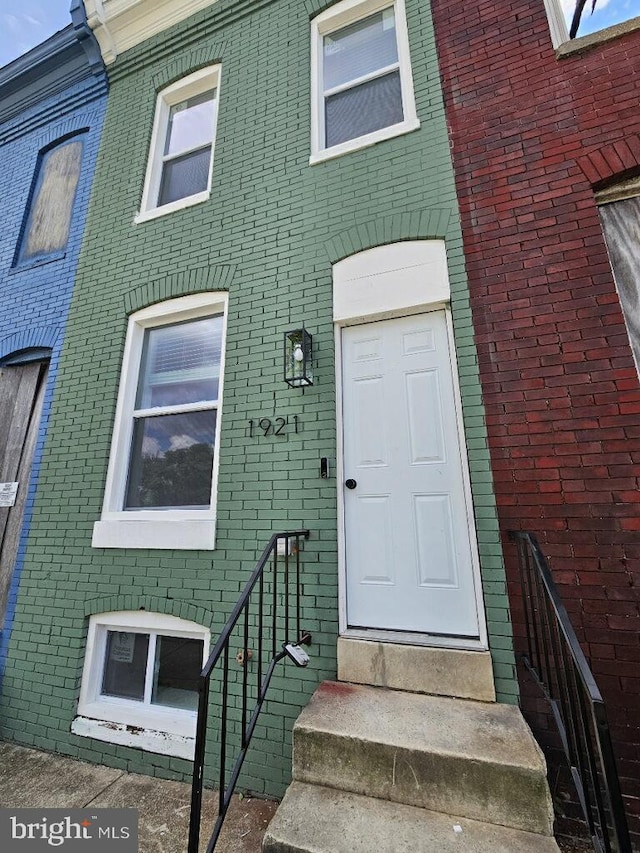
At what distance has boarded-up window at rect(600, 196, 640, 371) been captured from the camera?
2701 mm

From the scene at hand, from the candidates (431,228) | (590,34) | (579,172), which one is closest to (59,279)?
(431,228)

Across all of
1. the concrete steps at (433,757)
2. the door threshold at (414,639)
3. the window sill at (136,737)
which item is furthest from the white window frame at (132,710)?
the concrete steps at (433,757)

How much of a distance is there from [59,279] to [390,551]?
15.1ft

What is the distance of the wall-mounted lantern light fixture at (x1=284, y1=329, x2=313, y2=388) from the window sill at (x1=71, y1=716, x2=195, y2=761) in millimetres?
2647

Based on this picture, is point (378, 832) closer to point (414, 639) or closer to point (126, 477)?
point (414, 639)

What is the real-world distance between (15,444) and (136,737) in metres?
3.06

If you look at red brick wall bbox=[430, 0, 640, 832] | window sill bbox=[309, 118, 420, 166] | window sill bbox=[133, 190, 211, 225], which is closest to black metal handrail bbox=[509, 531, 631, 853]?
red brick wall bbox=[430, 0, 640, 832]

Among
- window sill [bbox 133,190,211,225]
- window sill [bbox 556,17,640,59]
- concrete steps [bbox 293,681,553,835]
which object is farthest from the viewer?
window sill [bbox 133,190,211,225]

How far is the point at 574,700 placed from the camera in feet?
5.75

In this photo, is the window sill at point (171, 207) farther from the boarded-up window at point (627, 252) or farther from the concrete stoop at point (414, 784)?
the concrete stoop at point (414, 784)

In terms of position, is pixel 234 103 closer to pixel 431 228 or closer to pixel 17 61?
pixel 431 228

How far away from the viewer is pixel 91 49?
5.25m

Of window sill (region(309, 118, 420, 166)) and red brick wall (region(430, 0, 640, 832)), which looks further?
window sill (region(309, 118, 420, 166))

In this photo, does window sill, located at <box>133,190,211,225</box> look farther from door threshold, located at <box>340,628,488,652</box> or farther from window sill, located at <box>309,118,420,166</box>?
door threshold, located at <box>340,628,488,652</box>
